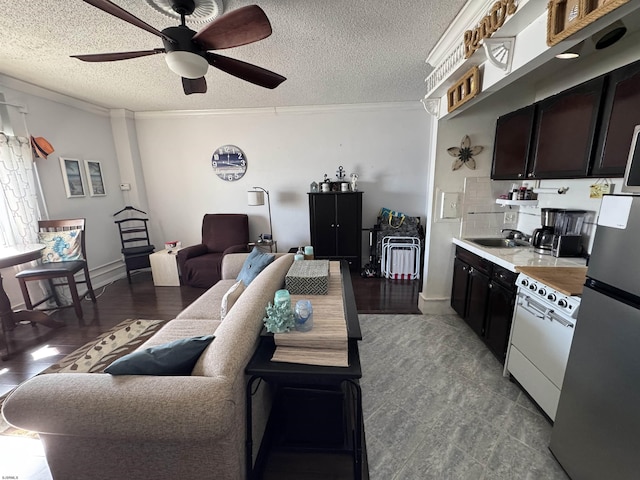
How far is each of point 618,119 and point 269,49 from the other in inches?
97.9

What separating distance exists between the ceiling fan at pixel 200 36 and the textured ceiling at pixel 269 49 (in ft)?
1.10

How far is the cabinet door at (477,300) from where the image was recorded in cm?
215

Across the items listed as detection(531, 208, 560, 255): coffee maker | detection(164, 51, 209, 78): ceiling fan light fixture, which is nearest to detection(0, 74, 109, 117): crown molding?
detection(164, 51, 209, 78): ceiling fan light fixture

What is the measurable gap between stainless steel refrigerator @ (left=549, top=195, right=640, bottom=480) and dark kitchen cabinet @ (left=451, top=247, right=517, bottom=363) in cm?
67

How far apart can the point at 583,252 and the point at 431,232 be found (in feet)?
3.79

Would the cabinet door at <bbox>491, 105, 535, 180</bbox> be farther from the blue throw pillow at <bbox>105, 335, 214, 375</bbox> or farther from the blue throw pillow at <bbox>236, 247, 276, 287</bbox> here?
Answer: the blue throw pillow at <bbox>105, 335, 214, 375</bbox>

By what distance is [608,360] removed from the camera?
1.07 m

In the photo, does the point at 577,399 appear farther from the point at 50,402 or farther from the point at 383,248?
the point at 383,248

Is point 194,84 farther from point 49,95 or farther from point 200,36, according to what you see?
point 49,95

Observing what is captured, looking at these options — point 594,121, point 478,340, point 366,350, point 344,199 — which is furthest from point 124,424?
point 344,199

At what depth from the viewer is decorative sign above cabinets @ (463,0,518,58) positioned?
131 cm

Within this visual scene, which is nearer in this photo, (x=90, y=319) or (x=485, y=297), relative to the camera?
(x=485, y=297)

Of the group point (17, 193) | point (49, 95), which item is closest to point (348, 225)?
point (17, 193)

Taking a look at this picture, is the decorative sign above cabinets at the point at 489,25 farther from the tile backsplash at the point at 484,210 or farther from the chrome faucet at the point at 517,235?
the chrome faucet at the point at 517,235
